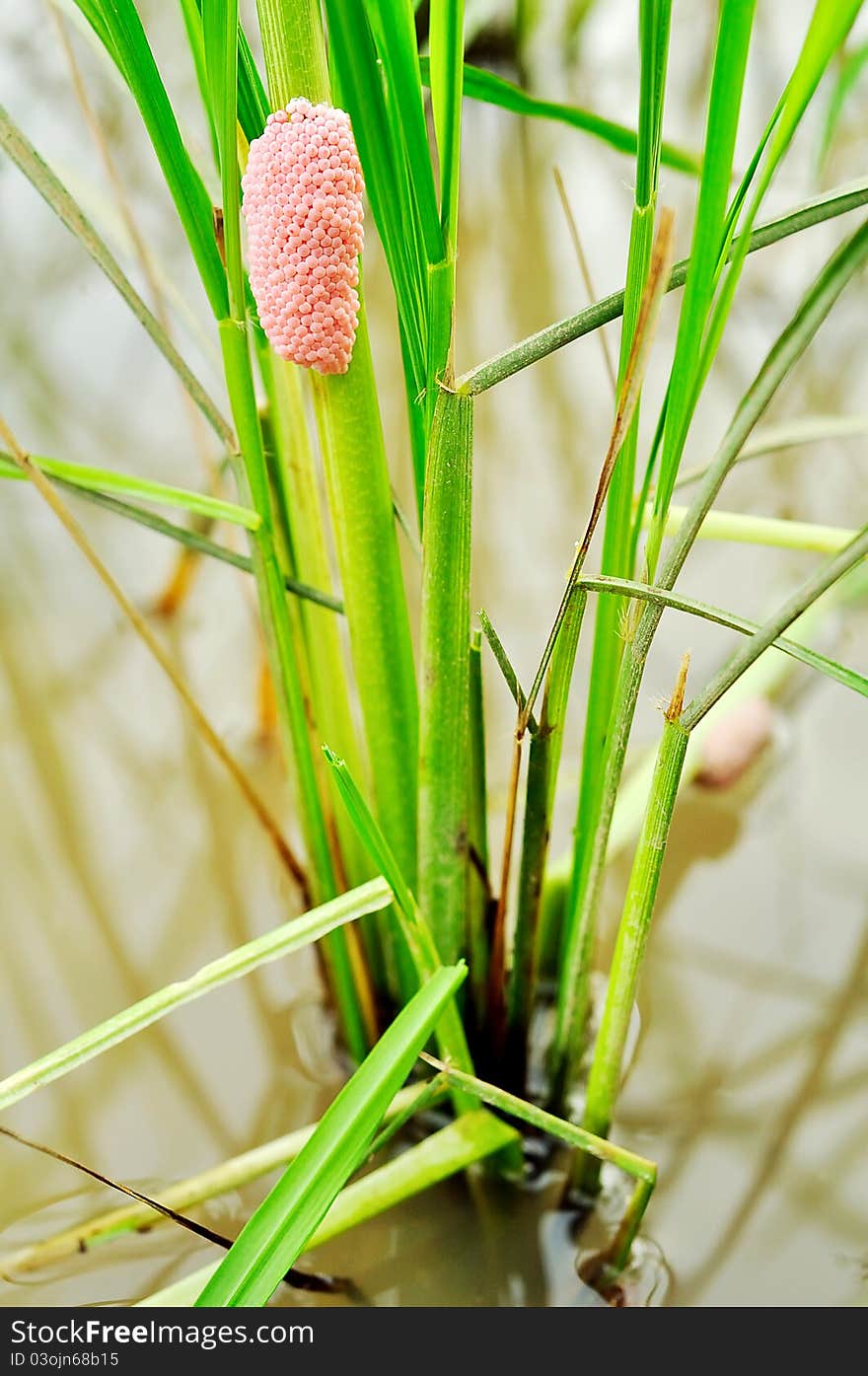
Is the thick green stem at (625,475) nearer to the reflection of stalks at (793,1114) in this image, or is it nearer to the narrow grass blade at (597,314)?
the narrow grass blade at (597,314)

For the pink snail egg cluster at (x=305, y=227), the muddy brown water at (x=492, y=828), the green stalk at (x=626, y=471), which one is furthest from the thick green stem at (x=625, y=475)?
the muddy brown water at (x=492, y=828)

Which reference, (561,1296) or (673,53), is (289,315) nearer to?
(561,1296)

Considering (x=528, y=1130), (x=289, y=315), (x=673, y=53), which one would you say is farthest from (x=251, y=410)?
(x=673, y=53)

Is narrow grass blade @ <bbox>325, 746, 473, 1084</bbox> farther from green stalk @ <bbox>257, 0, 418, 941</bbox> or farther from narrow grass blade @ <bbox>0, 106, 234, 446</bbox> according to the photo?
narrow grass blade @ <bbox>0, 106, 234, 446</bbox>

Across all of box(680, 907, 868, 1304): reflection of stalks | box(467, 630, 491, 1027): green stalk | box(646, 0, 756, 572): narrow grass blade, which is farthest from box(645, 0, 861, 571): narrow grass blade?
box(680, 907, 868, 1304): reflection of stalks
